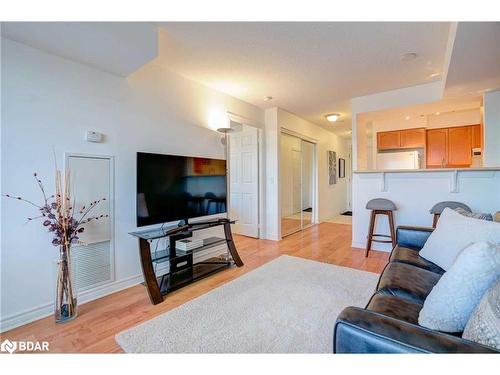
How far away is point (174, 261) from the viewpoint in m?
2.67

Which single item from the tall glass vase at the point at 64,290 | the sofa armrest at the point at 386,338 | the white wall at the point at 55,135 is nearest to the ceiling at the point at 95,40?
the white wall at the point at 55,135

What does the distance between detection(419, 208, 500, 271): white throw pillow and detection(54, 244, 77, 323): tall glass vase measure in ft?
9.33

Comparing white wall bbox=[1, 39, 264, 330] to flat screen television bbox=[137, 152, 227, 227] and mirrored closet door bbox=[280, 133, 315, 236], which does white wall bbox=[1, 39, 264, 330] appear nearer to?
flat screen television bbox=[137, 152, 227, 227]

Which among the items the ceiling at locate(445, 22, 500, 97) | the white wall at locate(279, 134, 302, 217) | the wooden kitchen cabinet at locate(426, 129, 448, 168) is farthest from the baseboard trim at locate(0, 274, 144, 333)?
the wooden kitchen cabinet at locate(426, 129, 448, 168)

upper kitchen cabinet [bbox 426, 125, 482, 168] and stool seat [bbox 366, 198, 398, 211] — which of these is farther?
upper kitchen cabinet [bbox 426, 125, 482, 168]

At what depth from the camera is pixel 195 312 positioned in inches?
78.4

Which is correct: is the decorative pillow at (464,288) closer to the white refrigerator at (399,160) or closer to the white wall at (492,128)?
the white wall at (492,128)

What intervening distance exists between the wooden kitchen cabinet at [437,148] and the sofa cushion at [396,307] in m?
4.64

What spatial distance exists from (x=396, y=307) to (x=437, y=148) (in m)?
4.86

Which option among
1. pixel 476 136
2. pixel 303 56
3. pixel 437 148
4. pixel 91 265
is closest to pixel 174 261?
pixel 91 265

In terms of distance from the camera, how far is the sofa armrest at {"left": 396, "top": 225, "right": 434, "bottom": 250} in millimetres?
2193
